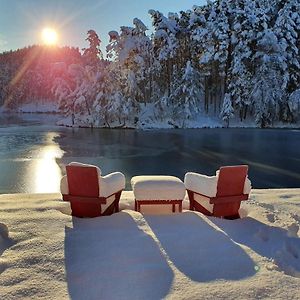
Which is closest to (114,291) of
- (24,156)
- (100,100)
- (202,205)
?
(202,205)

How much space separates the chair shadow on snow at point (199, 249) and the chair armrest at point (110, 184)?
526mm

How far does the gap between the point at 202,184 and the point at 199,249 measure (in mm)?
1153

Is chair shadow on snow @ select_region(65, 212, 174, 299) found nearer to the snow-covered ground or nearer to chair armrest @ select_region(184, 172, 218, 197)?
the snow-covered ground

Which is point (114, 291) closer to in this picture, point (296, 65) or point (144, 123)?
point (144, 123)

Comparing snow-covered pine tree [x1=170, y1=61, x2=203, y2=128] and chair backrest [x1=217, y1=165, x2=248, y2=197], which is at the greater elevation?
snow-covered pine tree [x1=170, y1=61, x2=203, y2=128]

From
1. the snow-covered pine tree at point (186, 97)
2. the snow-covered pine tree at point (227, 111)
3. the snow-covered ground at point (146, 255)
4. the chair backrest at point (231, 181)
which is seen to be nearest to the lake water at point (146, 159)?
the chair backrest at point (231, 181)

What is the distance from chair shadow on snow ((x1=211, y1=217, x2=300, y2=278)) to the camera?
2.86 metres

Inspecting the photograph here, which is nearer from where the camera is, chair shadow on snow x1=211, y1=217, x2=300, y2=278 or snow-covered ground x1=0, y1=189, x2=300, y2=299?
snow-covered ground x1=0, y1=189, x2=300, y2=299

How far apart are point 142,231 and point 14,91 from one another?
81188 mm

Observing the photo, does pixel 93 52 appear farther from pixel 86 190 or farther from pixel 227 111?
Result: pixel 86 190

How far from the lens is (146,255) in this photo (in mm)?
2918

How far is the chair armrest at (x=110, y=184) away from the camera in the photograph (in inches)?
153

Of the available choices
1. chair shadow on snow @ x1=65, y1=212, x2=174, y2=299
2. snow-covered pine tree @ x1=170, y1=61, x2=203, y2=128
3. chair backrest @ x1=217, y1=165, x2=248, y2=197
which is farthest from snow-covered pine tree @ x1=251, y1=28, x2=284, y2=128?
chair shadow on snow @ x1=65, y1=212, x2=174, y2=299

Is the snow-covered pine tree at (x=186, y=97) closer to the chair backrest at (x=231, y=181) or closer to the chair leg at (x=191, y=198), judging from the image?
the chair leg at (x=191, y=198)
